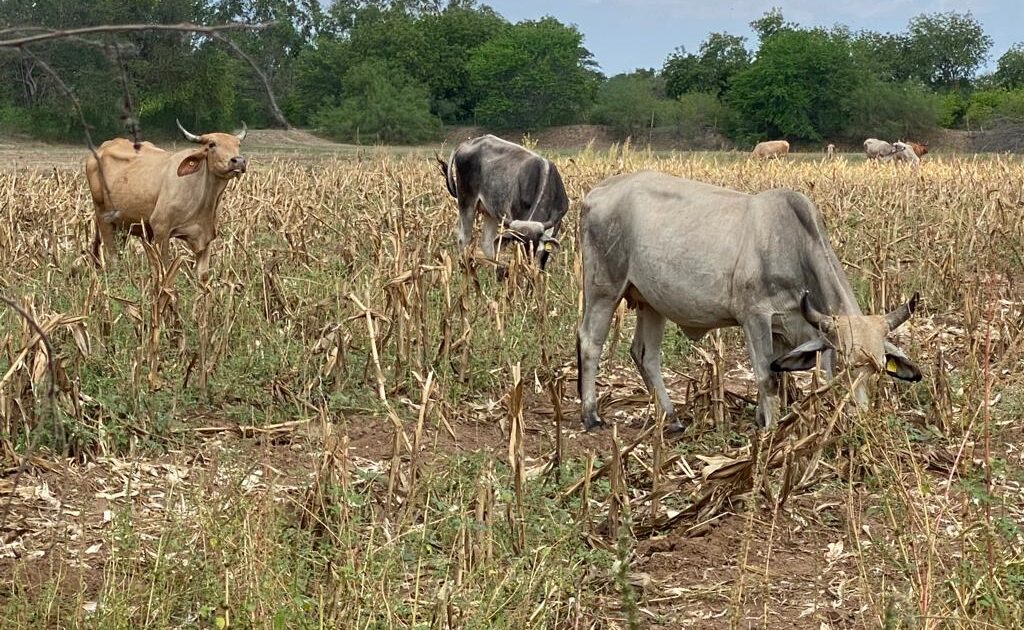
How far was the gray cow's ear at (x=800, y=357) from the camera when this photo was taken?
665 centimetres

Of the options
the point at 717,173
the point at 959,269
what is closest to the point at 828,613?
the point at 959,269

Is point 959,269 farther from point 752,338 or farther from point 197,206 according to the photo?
point 197,206

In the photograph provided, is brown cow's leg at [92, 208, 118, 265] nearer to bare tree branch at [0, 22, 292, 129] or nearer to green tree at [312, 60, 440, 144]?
bare tree branch at [0, 22, 292, 129]

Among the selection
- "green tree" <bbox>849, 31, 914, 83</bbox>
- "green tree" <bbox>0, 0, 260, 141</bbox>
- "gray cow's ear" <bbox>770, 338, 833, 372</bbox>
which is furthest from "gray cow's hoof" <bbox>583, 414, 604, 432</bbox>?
"green tree" <bbox>849, 31, 914, 83</bbox>

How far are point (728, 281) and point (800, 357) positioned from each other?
0.75 metres

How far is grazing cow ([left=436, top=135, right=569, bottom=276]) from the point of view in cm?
1339

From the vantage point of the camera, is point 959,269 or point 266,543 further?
point 959,269

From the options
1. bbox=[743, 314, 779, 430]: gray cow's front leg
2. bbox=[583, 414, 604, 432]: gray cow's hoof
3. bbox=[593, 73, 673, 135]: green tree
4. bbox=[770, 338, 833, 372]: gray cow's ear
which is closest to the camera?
bbox=[770, 338, 833, 372]: gray cow's ear

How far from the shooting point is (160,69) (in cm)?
360

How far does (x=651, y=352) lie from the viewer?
7.87 metres

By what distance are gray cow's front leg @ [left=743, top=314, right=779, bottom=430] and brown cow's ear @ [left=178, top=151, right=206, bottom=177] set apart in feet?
19.1

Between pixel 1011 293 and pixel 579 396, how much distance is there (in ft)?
17.7

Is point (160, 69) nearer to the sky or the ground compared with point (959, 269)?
nearer to the sky

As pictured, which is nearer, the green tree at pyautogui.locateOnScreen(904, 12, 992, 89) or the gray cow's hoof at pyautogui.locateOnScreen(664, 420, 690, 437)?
the gray cow's hoof at pyautogui.locateOnScreen(664, 420, 690, 437)
